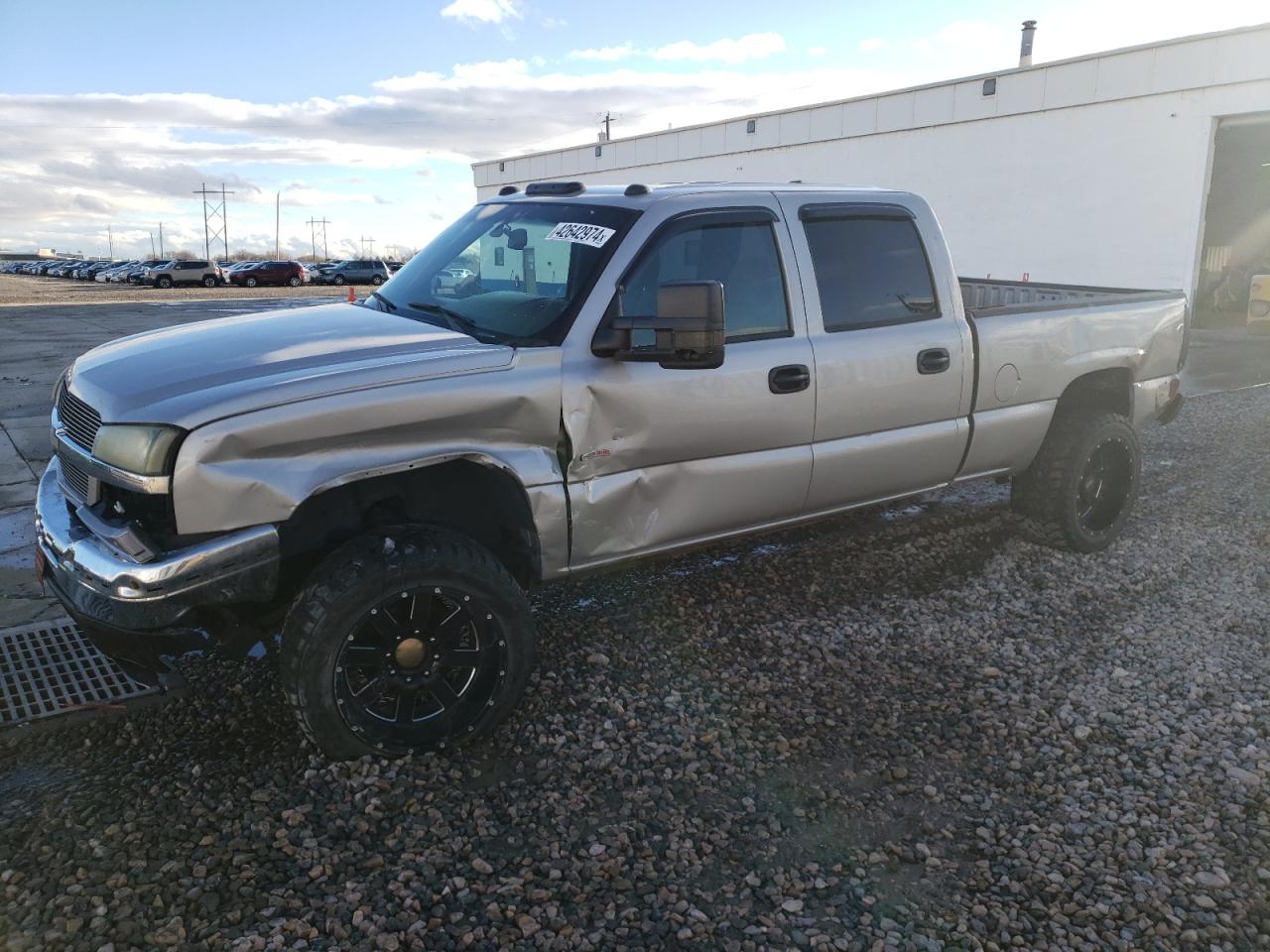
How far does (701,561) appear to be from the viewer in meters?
5.34

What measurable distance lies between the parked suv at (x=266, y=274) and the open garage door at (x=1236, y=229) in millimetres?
38849

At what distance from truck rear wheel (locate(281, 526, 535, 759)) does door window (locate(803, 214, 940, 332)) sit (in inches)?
78.1

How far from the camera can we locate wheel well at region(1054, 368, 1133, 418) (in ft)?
17.8

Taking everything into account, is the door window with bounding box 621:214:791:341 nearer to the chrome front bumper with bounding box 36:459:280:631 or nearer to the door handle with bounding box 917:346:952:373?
the door handle with bounding box 917:346:952:373

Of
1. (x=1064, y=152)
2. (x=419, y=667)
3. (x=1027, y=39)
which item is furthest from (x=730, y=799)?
(x=1027, y=39)

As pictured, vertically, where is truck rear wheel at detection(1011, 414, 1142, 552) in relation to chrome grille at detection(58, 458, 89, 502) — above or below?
below

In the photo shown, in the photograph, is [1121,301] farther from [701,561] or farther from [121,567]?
[121,567]

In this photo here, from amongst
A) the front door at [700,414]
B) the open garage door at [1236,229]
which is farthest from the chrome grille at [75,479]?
the open garage door at [1236,229]

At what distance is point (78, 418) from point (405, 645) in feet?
4.60

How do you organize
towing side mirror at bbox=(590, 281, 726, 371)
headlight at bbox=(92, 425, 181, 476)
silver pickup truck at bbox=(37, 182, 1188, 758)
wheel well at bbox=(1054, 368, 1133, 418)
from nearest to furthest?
headlight at bbox=(92, 425, 181, 476)
silver pickup truck at bbox=(37, 182, 1188, 758)
towing side mirror at bbox=(590, 281, 726, 371)
wheel well at bbox=(1054, 368, 1133, 418)

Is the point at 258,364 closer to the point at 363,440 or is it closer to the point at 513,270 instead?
the point at 363,440

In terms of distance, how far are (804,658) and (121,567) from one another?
2647mm

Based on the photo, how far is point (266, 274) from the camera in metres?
47.0

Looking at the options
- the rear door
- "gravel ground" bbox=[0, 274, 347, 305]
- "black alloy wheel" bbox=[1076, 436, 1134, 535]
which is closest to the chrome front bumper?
the rear door
